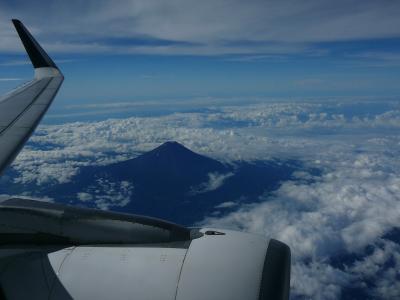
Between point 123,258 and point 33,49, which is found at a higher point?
point 33,49

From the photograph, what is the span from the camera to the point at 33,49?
11.3 m

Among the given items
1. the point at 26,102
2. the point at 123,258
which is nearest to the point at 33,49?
the point at 26,102

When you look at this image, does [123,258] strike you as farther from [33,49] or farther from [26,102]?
[33,49]

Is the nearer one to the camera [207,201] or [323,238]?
[323,238]

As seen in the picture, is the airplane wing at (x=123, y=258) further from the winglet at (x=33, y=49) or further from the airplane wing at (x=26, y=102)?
the winglet at (x=33, y=49)

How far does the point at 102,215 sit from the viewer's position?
499cm

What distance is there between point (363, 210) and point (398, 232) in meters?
27.4

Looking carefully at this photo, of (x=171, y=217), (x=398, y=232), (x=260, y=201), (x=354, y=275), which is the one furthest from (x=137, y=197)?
(x=398, y=232)

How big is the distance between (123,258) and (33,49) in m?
9.86

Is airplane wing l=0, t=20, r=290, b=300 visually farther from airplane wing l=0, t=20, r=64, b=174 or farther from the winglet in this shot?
the winglet

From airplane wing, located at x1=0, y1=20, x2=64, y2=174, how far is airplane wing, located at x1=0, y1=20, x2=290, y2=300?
406mm

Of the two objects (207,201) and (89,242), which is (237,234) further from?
(207,201)

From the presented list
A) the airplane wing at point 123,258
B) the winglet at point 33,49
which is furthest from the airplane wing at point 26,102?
the airplane wing at point 123,258

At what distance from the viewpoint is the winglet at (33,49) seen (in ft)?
34.3
